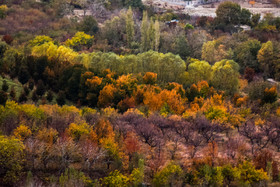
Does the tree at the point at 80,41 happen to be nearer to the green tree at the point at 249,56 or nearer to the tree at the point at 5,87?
the tree at the point at 5,87

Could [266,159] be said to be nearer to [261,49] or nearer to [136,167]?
[136,167]

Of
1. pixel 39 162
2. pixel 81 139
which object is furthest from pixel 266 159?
pixel 39 162

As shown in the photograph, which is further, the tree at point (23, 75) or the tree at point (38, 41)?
the tree at point (38, 41)

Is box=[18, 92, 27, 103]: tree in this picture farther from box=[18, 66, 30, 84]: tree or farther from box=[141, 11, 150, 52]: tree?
box=[141, 11, 150, 52]: tree

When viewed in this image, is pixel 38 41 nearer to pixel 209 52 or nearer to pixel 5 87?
pixel 5 87

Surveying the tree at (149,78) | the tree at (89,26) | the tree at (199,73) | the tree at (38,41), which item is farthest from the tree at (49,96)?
the tree at (89,26)

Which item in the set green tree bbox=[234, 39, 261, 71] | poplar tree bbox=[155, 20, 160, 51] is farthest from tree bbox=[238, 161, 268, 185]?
poplar tree bbox=[155, 20, 160, 51]
